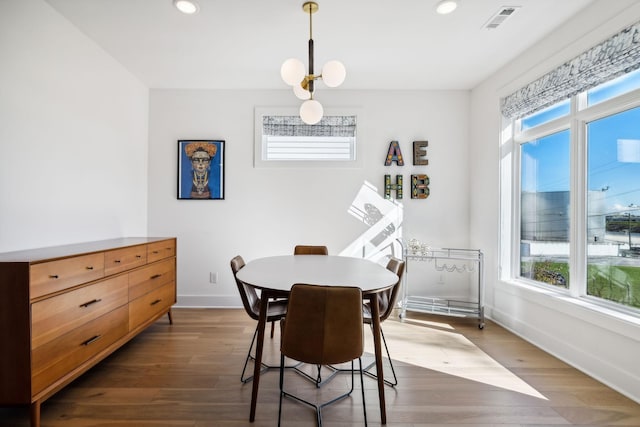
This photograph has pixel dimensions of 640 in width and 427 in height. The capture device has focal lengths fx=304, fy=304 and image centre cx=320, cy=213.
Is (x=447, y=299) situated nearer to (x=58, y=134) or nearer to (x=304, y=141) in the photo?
(x=304, y=141)

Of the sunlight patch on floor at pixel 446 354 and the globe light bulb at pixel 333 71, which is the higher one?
the globe light bulb at pixel 333 71

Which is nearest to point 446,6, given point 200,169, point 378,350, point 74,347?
point 378,350

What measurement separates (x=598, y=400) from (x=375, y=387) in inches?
54.0

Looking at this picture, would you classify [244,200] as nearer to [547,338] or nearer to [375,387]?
[375,387]

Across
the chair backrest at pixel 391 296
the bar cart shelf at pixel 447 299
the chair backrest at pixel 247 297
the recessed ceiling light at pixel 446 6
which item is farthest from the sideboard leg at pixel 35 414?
the recessed ceiling light at pixel 446 6

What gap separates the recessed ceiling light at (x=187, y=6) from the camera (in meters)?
2.13

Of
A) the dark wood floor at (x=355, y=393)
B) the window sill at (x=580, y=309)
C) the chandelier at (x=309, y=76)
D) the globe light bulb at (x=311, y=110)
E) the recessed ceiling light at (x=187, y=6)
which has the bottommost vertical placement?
the dark wood floor at (x=355, y=393)

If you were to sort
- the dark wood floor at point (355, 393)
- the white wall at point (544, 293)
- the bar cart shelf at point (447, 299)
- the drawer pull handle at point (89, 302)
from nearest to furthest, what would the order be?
the dark wood floor at point (355, 393) → the drawer pull handle at point (89, 302) → the white wall at point (544, 293) → the bar cart shelf at point (447, 299)

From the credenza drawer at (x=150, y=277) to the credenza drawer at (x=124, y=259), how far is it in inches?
3.1

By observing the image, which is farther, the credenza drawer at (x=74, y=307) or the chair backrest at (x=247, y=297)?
the chair backrest at (x=247, y=297)

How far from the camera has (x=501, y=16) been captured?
2.30m

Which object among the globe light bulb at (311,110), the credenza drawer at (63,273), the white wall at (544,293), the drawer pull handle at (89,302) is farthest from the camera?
the globe light bulb at (311,110)

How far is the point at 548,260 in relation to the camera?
2.78 metres

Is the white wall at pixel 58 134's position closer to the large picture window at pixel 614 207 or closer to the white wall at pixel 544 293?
the white wall at pixel 544 293
